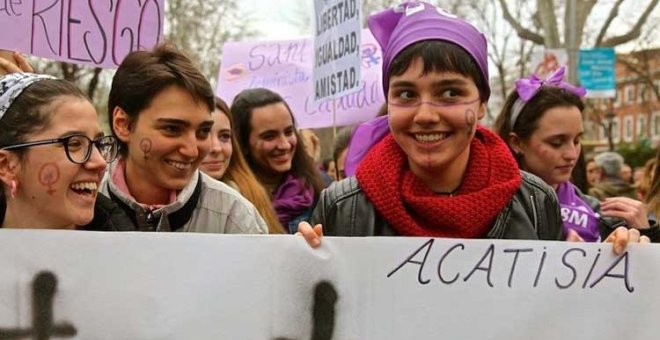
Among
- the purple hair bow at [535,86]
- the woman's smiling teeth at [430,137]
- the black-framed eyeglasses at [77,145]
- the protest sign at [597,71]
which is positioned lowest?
the black-framed eyeglasses at [77,145]

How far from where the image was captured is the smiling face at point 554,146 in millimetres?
3334

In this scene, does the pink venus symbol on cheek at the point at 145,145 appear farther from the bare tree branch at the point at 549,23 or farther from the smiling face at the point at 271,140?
the bare tree branch at the point at 549,23

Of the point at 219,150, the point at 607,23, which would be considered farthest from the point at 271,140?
the point at 607,23

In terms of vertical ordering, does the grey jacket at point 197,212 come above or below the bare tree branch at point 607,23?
below

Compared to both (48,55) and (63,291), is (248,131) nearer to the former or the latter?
(48,55)

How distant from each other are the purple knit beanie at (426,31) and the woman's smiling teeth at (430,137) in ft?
0.57

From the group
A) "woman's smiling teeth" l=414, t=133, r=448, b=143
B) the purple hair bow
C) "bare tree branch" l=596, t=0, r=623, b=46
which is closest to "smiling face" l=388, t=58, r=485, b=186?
"woman's smiling teeth" l=414, t=133, r=448, b=143

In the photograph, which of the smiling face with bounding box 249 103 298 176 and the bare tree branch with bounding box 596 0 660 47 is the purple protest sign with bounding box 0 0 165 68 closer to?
the smiling face with bounding box 249 103 298 176

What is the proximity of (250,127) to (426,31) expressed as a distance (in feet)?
7.34

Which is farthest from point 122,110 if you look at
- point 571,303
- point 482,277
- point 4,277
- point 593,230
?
point 593,230

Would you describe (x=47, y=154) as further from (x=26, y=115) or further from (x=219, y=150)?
(x=219, y=150)

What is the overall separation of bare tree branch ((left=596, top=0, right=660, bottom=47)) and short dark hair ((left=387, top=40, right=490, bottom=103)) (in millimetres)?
23502

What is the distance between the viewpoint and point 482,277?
2240mm

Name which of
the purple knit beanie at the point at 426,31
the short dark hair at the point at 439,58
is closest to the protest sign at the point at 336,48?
the purple knit beanie at the point at 426,31
